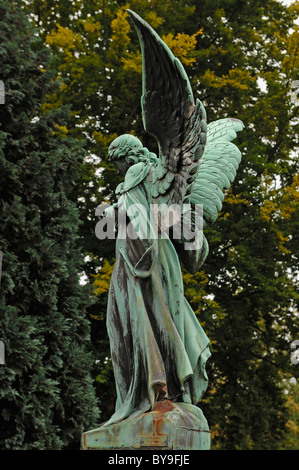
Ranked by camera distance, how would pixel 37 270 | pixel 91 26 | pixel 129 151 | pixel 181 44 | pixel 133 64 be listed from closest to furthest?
pixel 129 151 < pixel 37 270 < pixel 181 44 < pixel 133 64 < pixel 91 26

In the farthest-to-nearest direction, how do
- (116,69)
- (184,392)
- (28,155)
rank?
(116,69)
(28,155)
(184,392)

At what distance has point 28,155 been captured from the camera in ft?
41.1

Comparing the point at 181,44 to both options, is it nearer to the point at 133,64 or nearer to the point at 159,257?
the point at 133,64

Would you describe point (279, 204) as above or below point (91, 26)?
below

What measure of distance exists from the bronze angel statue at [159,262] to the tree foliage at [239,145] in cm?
818

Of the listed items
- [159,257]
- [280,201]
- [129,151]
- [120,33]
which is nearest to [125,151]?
[129,151]

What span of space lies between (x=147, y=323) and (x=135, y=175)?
109 centimetres

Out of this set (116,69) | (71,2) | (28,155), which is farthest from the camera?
(71,2)

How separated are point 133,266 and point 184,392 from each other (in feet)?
3.02

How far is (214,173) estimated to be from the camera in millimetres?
5668

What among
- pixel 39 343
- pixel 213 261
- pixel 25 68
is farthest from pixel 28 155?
pixel 213 261

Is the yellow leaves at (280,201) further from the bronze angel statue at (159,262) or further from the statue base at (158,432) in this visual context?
the statue base at (158,432)
